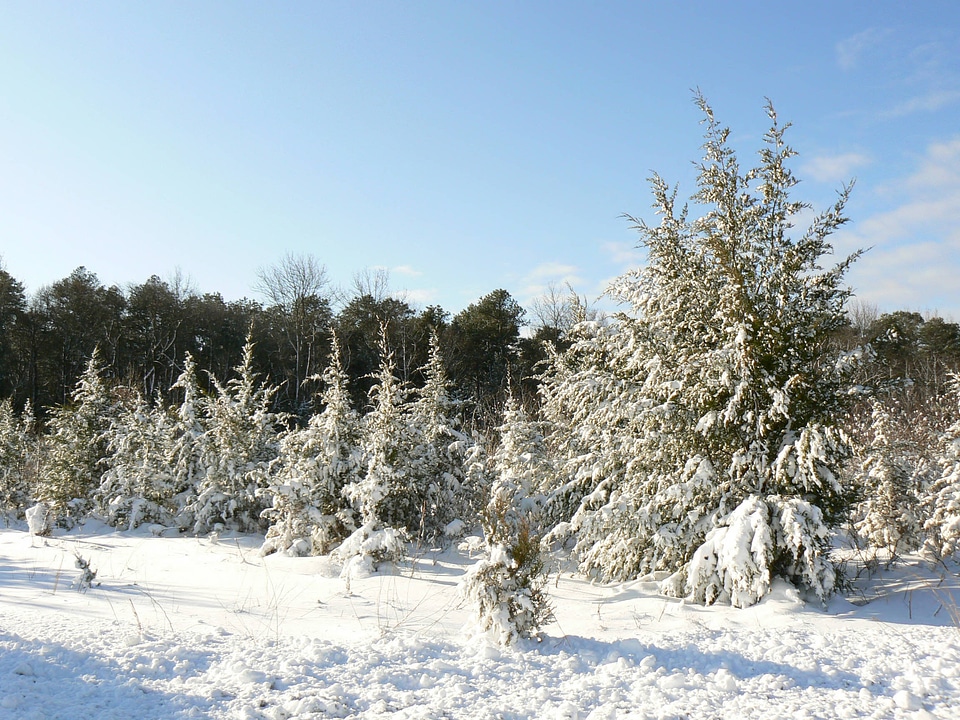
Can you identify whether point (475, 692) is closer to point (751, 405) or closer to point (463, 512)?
point (751, 405)

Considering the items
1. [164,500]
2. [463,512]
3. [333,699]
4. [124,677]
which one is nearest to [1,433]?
[164,500]

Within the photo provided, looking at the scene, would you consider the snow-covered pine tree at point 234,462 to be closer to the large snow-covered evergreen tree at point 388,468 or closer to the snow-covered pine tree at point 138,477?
the snow-covered pine tree at point 138,477

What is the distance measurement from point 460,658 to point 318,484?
174 inches

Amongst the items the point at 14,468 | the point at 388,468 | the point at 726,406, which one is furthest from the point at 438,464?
the point at 14,468

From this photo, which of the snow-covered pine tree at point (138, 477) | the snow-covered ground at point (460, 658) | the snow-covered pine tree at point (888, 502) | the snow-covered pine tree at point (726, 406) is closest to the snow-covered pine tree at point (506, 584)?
the snow-covered ground at point (460, 658)

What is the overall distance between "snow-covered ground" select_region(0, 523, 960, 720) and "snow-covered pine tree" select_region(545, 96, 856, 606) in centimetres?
52

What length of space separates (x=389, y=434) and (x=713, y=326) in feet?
13.2

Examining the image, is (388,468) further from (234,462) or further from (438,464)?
(234,462)

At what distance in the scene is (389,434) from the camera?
7.93 m

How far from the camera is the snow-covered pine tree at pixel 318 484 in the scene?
25.3ft

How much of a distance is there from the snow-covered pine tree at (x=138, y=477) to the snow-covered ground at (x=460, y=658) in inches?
175

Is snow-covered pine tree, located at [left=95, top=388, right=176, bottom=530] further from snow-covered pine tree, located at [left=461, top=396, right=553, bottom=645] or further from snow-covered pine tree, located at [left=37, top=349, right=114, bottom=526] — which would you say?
snow-covered pine tree, located at [left=461, top=396, right=553, bottom=645]

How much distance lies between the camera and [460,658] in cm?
393

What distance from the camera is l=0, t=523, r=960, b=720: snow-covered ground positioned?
3299 millimetres
